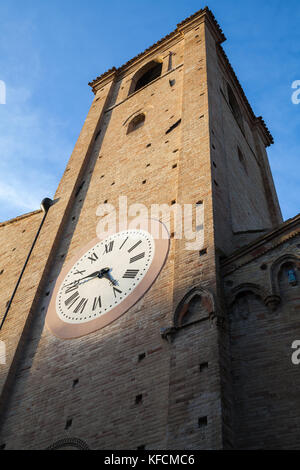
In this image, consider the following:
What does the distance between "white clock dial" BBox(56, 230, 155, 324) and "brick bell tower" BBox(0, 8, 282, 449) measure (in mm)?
452

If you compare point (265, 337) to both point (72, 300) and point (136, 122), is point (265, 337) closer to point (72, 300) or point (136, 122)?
point (72, 300)

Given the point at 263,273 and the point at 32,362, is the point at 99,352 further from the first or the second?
the point at 263,273

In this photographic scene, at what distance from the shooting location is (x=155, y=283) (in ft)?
28.6

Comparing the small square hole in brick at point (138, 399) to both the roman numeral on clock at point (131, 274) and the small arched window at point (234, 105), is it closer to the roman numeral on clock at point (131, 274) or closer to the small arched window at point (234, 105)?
the roman numeral on clock at point (131, 274)

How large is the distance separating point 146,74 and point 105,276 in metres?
10.9

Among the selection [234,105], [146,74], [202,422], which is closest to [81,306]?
[202,422]

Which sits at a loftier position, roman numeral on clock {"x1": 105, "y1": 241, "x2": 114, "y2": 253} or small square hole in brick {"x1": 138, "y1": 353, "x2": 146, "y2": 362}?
roman numeral on clock {"x1": 105, "y1": 241, "x2": 114, "y2": 253}

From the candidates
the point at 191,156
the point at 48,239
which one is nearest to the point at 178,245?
the point at 191,156

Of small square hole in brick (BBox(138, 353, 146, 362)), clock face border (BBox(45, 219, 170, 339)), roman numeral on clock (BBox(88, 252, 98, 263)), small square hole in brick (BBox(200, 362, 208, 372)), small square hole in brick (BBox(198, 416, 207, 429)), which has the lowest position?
small square hole in brick (BBox(198, 416, 207, 429))

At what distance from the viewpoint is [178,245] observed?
8.83 meters

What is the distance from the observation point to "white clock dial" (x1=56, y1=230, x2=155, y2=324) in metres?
9.15

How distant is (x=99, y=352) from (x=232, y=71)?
42.0 feet

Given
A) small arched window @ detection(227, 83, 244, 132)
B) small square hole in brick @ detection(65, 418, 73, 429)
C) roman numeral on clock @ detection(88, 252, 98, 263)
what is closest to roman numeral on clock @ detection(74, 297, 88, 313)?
roman numeral on clock @ detection(88, 252, 98, 263)

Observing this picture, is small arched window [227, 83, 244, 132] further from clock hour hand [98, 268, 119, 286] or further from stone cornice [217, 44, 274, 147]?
clock hour hand [98, 268, 119, 286]
